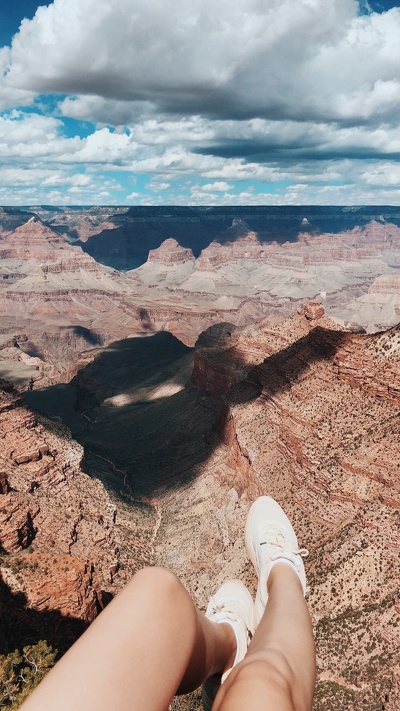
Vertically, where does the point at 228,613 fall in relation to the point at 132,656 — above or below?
below

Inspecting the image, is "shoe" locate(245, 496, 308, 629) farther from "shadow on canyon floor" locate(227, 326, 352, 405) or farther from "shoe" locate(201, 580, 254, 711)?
"shadow on canyon floor" locate(227, 326, 352, 405)

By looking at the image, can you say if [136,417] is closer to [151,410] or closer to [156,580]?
[151,410]

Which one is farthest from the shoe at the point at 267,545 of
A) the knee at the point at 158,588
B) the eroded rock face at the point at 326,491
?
the eroded rock face at the point at 326,491

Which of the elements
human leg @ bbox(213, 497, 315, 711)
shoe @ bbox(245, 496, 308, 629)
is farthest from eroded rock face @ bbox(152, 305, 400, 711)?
human leg @ bbox(213, 497, 315, 711)

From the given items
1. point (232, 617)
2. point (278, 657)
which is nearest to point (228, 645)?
point (232, 617)

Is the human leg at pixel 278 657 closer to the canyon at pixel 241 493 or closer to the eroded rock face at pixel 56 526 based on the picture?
the canyon at pixel 241 493

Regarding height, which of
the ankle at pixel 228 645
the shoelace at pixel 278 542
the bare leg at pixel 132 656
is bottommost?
the shoelace at pixel 278 542
